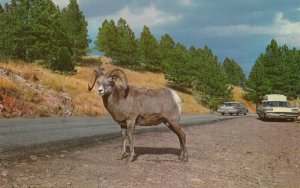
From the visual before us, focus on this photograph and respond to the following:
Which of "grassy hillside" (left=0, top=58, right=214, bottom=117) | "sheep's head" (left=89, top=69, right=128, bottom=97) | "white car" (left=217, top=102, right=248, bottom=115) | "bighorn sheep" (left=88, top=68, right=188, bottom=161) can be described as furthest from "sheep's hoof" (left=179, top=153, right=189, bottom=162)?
"white car" (left=217, top=102, right=248, bottom=115)

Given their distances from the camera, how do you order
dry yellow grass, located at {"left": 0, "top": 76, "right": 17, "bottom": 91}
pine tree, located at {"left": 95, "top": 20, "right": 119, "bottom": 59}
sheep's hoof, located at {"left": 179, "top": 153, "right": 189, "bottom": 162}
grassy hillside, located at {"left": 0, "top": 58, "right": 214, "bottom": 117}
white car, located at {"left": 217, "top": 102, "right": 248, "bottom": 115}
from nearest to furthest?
sheep's hoof, located at {"left": 179, "top": 153, "right": 189, "bottom": 162} < grassy hillside, located at {"left": 0, "top": 58, "right": 214, "bottom": 117} < dry yellow grass, located at {"left": 0, "top": 76, "right": 17, "bottom": 91} < white car, located at {"left": 217, "top": 102, "right": 248, "bottom": 115} < pine tree, located at {"left": 95, "top": 20, "right": 119, "bottom": 59}

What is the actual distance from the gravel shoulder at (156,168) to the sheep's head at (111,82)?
1742 millimetres

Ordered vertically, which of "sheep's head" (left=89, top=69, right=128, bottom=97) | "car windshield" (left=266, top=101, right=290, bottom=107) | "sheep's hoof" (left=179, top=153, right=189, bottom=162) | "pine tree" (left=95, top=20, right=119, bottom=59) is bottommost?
"sheep's hoof" (left=179, top=153, right=189, bottom=162)

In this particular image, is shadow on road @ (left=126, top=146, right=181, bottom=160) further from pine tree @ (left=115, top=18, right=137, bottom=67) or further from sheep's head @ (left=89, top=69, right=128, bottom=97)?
pine tree @ (left=115, top=18, right=137, bottom=67)

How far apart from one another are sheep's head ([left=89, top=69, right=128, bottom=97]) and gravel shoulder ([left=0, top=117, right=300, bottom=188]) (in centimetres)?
174

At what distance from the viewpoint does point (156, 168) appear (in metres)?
11.1

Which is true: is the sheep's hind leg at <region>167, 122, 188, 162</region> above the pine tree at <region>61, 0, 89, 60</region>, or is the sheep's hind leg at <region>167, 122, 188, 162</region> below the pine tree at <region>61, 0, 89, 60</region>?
below

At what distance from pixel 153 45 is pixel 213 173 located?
9364 centimetres

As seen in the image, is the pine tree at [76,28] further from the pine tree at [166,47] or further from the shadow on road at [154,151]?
the shadow on road at [154,151]

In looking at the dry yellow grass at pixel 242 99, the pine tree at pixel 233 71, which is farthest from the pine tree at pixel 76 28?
the pine tree at pixel 233 71

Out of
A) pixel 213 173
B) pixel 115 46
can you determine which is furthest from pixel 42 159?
pixel 115 46

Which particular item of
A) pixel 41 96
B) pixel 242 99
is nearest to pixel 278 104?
pixel 41 96

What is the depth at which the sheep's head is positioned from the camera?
11262mm

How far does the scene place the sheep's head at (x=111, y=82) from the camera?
11.3 meters
